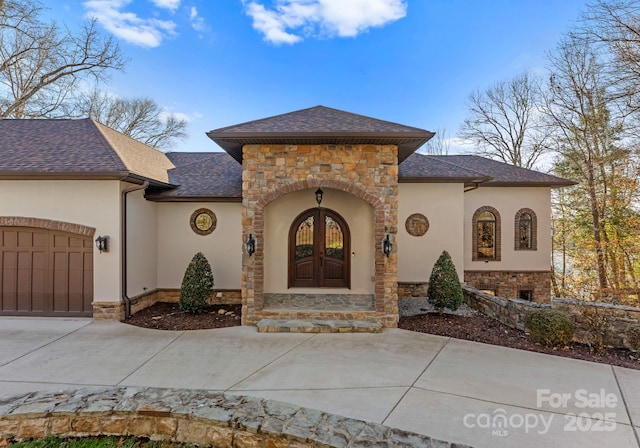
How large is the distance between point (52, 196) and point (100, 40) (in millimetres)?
13437

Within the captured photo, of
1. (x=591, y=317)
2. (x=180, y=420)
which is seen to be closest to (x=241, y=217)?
(x=180, y=420)

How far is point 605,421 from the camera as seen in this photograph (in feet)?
10.9

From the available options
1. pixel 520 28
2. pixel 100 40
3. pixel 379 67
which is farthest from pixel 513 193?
pixel 100 40

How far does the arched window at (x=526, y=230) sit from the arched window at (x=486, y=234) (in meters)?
0.80

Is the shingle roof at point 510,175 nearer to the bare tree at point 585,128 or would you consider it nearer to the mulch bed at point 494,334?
the bare tree at point 585,128

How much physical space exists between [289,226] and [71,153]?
5790 mm

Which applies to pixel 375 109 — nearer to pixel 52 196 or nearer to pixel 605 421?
pixel 52 196

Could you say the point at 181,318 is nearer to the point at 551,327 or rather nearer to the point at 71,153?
the point at 71,153

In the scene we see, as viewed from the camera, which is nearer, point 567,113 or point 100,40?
point 567,113

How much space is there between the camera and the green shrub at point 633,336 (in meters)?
5.22

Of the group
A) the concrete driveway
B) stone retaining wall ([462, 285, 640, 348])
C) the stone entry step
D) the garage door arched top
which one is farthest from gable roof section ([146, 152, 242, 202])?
stone retaining wall ([462, 285, 640, 348])

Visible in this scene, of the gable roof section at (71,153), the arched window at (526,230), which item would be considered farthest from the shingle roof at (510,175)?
the gable roof section at (71,153)

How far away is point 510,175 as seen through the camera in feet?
38.9

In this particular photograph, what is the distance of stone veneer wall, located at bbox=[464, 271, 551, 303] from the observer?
1150 centimetres
